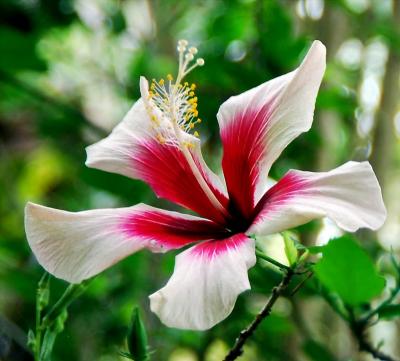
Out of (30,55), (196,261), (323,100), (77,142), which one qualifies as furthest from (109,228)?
(77,142)

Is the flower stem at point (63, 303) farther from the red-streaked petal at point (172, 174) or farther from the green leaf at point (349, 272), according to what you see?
the green leaf at point (349, 272)

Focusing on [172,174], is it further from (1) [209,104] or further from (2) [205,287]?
(1) [209,104]

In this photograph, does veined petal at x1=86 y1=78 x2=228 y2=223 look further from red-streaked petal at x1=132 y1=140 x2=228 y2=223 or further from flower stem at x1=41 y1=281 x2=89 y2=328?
flower stem at x1=41 y1=281 x2=89 y2=328

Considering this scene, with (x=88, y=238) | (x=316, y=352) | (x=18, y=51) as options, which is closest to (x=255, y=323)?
(x=88, y=238)

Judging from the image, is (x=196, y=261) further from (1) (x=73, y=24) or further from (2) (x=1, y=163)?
(2) (x=1, y=163)

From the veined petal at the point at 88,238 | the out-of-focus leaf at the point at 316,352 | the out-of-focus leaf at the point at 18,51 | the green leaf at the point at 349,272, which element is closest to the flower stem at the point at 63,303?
the veined petal at the point at 88,238

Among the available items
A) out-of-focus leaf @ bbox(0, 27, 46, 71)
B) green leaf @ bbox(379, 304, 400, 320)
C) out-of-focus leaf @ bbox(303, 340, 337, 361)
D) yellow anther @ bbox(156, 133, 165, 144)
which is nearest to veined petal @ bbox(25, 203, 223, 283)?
yellow anther @ bbox(156, 133, 165, 144)
